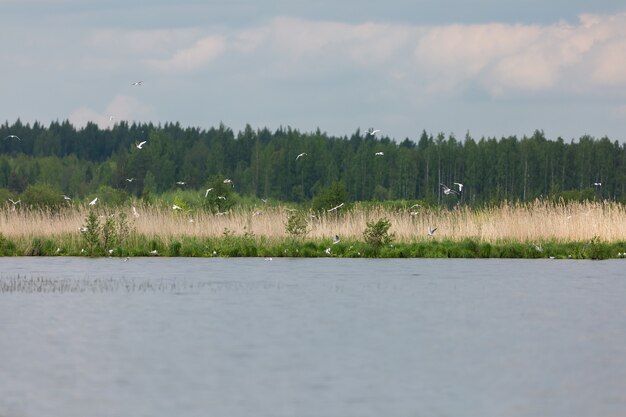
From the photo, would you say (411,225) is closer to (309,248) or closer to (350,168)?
(309,248)

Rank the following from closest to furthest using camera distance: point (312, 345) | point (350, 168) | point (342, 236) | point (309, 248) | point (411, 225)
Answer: point (312, 345) < point (309, 248) < point (342, 236) < point (411, 225) < point (350, 168)

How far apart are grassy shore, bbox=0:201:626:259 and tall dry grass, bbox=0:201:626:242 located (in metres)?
0.03

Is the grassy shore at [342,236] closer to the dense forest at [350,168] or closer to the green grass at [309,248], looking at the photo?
the green grass at [309,248]

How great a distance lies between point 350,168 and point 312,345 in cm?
13288

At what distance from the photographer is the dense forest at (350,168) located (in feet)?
425

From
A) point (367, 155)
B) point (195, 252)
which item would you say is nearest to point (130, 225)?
point (195, 252)

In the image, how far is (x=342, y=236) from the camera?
34.8 m

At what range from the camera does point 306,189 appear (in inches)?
5733

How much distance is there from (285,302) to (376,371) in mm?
7190

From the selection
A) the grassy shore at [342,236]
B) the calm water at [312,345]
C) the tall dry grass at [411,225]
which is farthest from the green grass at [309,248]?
the calm water at [312,345]

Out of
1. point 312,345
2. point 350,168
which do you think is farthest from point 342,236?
point 350,168

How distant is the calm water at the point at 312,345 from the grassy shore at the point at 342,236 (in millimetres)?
6989

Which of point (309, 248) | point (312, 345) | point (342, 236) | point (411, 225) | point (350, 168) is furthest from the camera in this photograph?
point (350, 168)

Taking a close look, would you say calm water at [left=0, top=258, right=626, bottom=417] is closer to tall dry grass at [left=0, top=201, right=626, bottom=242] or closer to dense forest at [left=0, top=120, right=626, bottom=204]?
tall dry grass at [left=0, top=201, right=626, bottom=242]
